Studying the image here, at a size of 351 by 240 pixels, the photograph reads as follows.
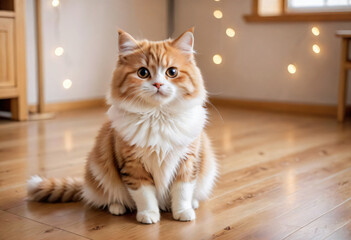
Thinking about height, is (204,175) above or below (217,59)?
below

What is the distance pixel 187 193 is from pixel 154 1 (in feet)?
10.6

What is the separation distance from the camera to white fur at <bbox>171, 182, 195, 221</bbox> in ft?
4.96

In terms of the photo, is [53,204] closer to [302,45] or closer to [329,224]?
[329,224]

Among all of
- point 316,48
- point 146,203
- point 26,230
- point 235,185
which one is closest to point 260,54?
point 316,48

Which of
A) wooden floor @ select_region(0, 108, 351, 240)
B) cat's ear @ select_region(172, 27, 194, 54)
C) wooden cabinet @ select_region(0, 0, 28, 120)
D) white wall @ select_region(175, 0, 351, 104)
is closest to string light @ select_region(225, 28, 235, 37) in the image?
white wall @ select_region(175, 0, 351, 104)

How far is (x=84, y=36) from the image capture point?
4.09 meters

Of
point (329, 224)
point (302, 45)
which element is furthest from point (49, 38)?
point (329, 224)

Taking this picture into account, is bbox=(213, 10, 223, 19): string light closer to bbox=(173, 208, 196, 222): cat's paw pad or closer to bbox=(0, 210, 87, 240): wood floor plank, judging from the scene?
bbox=(173, 208, 196, 222): cat's paw pad

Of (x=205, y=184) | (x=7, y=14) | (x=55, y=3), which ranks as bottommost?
(x=205, y=184)

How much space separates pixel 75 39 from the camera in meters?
4.02

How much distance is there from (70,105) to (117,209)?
262 cm

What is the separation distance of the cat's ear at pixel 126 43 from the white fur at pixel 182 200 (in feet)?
1.48

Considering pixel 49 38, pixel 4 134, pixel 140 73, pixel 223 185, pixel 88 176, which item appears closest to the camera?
pixel 140 73

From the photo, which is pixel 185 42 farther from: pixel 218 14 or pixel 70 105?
pixel 218 14
